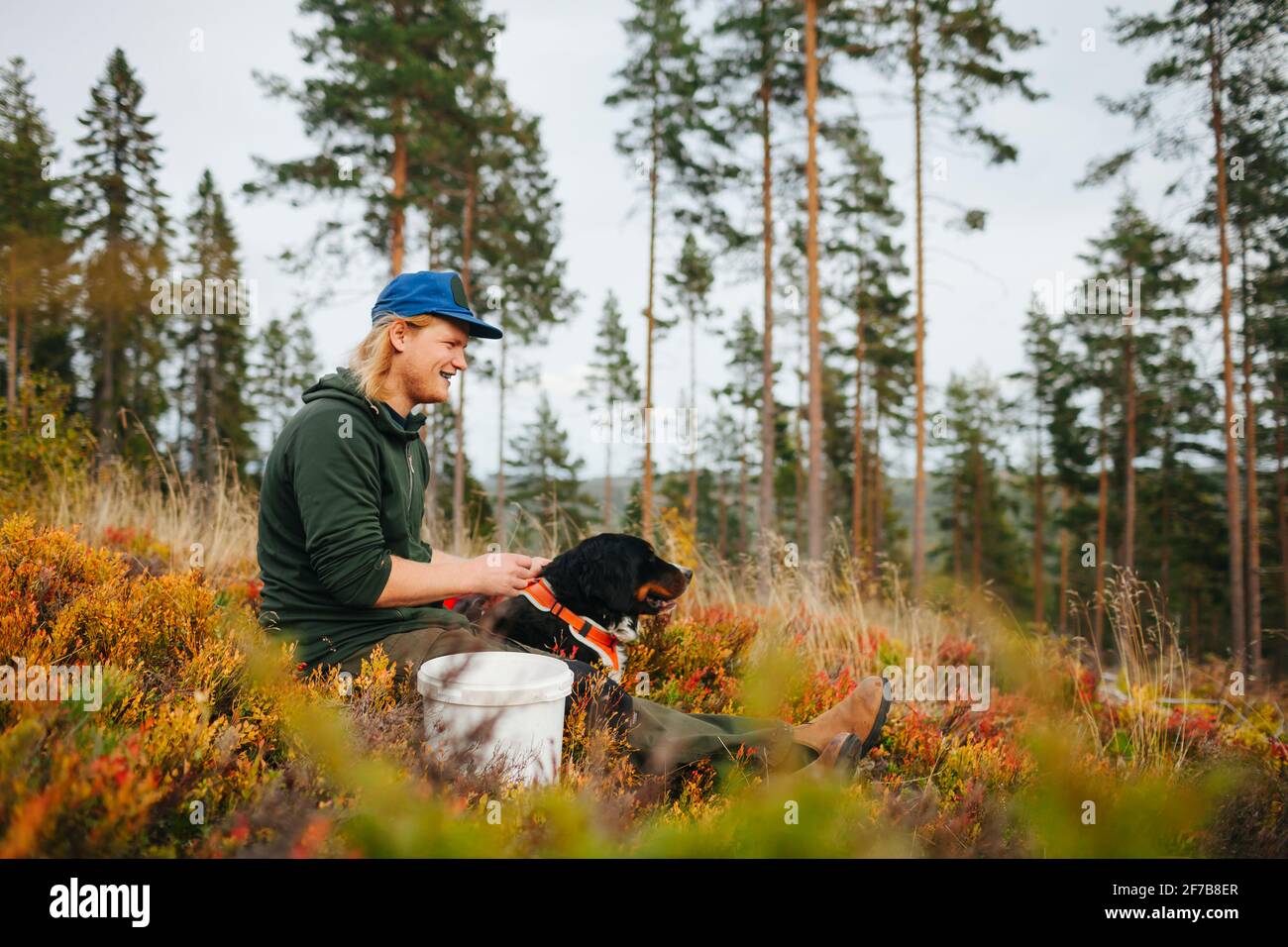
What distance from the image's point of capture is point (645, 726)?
2.55 meters

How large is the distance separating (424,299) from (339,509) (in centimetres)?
91

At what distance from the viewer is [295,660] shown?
7.88 ft

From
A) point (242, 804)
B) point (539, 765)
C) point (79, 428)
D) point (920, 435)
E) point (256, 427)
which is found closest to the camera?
point (242, 804)

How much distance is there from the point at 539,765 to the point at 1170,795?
5.01 feet

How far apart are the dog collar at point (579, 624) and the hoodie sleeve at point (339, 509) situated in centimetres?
79

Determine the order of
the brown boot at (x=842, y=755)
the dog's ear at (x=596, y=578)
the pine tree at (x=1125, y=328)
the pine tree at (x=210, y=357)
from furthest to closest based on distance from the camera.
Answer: the pine tree at (x=210, y=357) < the pine tree at (x=1125, y=328) < the dog's ear at (x=596, y=578) < the brown boot at (x=842, y=755)

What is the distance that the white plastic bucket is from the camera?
198cm

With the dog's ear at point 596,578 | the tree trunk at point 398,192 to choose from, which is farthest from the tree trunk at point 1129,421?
the dog's ear at point 596,578

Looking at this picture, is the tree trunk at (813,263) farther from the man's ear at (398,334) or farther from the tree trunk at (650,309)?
the man's ear at (398,334)

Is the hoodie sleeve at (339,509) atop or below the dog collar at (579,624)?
atop

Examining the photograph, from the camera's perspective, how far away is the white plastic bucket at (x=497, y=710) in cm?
198

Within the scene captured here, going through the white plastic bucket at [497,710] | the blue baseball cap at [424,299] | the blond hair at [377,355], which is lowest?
the white plastic bucket at [497,710]
